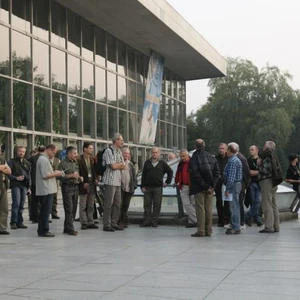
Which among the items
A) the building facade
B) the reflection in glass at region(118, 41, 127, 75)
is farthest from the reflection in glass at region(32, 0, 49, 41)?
the reflection in glass at region(118, 41, 127, 75)

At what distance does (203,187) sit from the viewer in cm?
1021

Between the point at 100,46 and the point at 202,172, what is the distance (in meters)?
16.4

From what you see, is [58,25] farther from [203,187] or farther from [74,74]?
[203,187]

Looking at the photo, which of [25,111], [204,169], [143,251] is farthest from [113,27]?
[143,251]

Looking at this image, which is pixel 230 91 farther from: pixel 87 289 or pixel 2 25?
pixel 87 289

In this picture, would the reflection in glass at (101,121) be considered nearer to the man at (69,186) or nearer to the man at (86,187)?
the man at (86,187)

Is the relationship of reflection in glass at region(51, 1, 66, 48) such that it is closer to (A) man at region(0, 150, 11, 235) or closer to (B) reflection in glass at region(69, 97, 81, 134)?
(B) reflection in glass at region(69, 97, 81, 134)

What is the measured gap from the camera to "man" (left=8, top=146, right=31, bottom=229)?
37.8 feet

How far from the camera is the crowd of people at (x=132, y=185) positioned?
1028 centimetres

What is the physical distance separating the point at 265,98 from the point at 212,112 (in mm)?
4777

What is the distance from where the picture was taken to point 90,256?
775 cm

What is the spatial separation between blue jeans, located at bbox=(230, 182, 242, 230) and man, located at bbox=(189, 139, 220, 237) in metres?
0.43

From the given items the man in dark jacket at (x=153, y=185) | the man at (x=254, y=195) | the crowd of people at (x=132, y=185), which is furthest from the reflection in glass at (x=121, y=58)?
the man at (x=254, y=195)

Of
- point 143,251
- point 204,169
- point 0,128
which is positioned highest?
point 0,128
